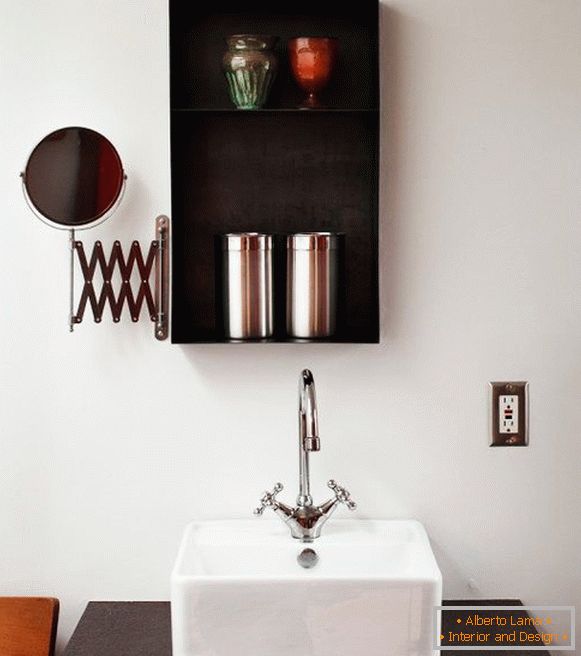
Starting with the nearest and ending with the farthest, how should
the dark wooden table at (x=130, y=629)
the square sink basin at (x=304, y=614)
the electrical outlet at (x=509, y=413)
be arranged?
→ the square sink basin at (x=304, y=614), the dark wooden table at (x=130, y=629), the electrical outlet at (x=509, y=413)

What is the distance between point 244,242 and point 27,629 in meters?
0.92

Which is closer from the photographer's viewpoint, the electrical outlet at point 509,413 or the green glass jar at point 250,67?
the green glass jar at point 250,67

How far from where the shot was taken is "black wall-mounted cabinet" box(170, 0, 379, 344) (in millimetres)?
2016

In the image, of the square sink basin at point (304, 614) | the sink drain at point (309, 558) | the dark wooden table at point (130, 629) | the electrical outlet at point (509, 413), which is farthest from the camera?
the electrical outlet at point (509, 413)

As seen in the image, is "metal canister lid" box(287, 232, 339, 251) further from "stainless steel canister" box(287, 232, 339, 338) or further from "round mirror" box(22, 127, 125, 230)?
"round mirror" box(22, 127, 125, 230)

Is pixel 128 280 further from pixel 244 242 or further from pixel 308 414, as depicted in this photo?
pixel 308 414

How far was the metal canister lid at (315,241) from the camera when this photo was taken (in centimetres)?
191

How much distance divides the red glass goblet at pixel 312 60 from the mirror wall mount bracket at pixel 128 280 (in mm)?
403

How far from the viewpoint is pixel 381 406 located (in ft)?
6.72

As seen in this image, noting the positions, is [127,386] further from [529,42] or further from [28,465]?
[529,42]

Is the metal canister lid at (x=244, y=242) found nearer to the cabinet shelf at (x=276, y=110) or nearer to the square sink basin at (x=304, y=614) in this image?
the cabinet shelf at (x=276, y=110)

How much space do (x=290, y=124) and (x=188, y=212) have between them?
0.28 metres

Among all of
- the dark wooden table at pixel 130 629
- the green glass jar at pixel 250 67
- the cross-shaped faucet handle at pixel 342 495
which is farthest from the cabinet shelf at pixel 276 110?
the dark wooden table at pixel 130 629

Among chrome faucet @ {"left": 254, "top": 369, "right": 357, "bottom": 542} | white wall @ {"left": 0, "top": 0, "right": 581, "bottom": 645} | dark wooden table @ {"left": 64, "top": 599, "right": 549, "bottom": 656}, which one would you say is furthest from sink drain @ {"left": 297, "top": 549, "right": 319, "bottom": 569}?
dark wooden table @ {"left": 64, "top": 599, "right": 549, "bottom": 656}
